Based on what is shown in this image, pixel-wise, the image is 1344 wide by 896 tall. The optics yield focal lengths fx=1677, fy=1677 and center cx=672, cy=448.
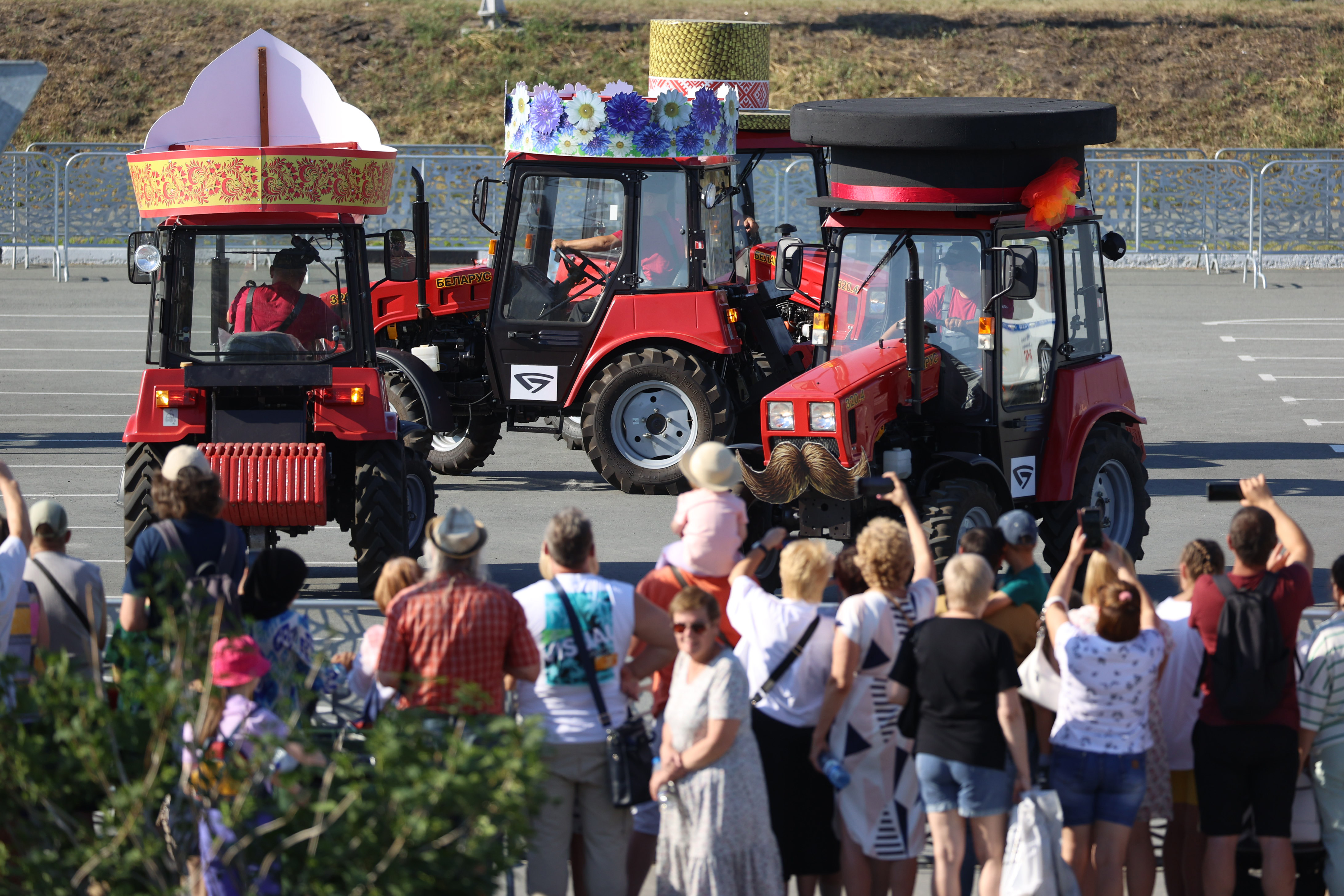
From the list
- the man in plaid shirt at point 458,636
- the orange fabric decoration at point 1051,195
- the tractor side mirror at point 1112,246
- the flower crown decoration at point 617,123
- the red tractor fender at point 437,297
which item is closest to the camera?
the man in plaid shirt at point 458,636

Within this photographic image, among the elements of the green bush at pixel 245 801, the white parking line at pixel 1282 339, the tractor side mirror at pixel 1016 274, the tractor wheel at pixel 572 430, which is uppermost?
the tractor side mirror at pixel 1016 274

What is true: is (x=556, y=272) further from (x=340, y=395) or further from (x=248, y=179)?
(x=248, y=179)

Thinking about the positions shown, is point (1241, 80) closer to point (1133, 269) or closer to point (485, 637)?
point (1133, 269)

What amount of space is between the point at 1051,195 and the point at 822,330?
1429 millimetres

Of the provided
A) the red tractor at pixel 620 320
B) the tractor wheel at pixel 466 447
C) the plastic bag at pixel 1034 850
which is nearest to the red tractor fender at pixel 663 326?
the red tractor at pixel 620 320

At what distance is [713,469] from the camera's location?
6.05 meters

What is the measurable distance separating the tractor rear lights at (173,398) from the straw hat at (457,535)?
13.3 ft

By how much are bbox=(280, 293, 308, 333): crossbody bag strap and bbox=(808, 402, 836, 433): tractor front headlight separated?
108 inches

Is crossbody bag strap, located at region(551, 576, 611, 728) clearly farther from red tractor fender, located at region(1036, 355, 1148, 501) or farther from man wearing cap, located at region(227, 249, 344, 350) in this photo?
red tractor fender, located at region(1036, 355, 1148, 501)

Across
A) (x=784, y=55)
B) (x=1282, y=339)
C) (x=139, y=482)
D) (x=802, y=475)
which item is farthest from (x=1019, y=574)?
(x=784, y=55)

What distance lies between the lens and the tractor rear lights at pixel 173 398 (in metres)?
8.77

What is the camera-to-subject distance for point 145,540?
5.80 m

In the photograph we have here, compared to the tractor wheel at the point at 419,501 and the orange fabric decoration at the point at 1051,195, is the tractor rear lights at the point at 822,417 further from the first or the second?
the tractor wheel at the point at 419,501

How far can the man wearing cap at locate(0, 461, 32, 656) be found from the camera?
18.1 ft
